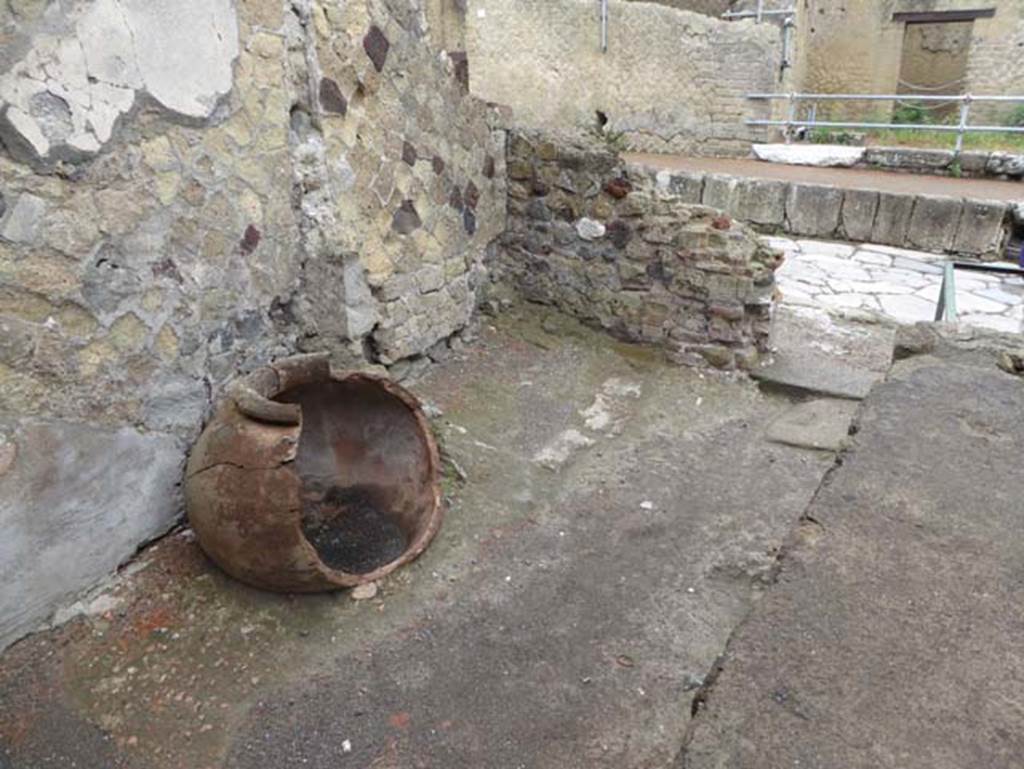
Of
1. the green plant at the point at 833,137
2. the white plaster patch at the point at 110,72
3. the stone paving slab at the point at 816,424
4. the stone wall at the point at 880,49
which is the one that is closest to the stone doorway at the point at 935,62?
the stone wall at the point at 880,49

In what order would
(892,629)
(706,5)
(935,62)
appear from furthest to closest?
1. (935,62)
2. (706,5)
3. (892,629)

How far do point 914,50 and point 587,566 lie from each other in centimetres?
1729

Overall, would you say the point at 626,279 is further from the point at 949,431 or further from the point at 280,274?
the point at 949,431

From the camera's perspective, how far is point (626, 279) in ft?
14.5

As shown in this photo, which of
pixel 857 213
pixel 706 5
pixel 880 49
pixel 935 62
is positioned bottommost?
pixel 857 213

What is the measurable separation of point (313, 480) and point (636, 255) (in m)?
2.27

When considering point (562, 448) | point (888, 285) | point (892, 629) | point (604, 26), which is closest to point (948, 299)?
point (562, 448)

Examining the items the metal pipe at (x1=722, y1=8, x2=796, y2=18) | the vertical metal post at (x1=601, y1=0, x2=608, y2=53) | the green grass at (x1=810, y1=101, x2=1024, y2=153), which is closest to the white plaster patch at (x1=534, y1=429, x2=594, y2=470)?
the green grass at (x1=810, y1=101, x2=1024, y2=153)

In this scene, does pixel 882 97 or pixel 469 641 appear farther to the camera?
pixel 882 97

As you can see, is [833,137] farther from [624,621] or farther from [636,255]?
[624,621]

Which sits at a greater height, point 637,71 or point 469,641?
point 637,71

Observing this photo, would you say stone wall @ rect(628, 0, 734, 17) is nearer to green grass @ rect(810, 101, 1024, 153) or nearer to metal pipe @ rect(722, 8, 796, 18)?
metal pipe @ rect(722, 8, 796, 18)

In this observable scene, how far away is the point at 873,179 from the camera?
8.72m

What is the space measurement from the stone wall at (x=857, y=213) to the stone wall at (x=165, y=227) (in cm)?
411
